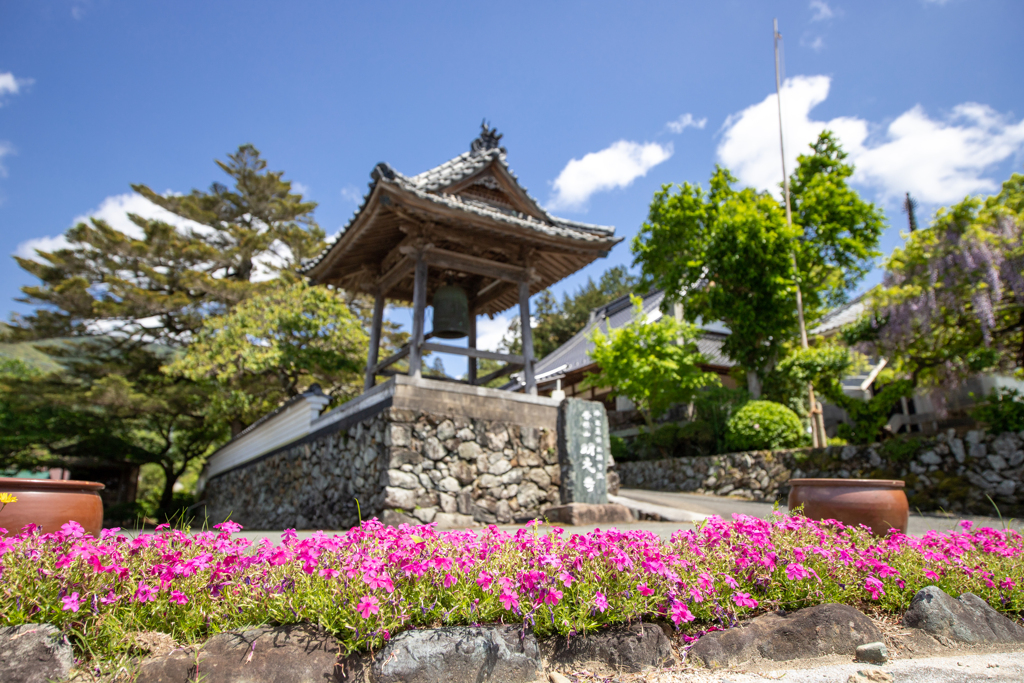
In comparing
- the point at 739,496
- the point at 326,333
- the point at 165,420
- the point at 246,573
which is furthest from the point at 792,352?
the point at 165,420

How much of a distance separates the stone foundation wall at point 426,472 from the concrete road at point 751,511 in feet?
8.86

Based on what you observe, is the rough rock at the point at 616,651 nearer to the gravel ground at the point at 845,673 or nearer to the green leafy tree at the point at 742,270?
the gravel ground at the point at 845,673

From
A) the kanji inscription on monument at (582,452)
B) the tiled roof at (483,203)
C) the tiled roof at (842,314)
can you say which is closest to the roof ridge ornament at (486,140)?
the tiled roof at (483,203)

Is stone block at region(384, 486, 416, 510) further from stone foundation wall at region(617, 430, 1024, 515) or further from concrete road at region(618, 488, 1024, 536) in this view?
stone foundation wall at region(617, 430, 1024, 515)

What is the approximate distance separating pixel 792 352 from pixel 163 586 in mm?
13954

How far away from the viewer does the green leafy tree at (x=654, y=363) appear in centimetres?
1402

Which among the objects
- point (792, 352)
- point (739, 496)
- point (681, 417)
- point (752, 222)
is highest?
point (752, 222)

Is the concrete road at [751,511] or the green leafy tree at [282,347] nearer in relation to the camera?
the concrete road at [751,511]

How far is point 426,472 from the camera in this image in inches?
286

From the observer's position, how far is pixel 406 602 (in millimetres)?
2385

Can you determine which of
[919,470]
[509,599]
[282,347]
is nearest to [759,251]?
[919,470]

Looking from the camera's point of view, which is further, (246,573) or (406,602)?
(246,573)

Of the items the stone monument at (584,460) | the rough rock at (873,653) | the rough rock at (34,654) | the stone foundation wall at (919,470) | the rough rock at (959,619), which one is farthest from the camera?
the stone foundation wall at (919,470)

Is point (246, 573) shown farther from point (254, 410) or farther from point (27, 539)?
point (254, 410)
